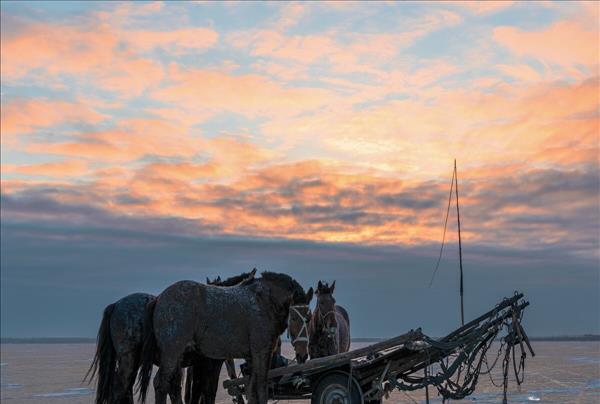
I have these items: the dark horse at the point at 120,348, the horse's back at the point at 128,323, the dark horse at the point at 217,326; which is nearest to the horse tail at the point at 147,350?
the dark horse at the point at 217,326

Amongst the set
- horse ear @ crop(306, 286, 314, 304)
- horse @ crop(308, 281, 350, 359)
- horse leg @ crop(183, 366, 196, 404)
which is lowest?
horse leg @ crop(183, 366, 196, 404)

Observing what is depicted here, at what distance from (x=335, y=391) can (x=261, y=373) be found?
1.44m

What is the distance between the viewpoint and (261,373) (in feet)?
40.6

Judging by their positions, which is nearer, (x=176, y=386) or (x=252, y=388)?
(x=176, y=386)

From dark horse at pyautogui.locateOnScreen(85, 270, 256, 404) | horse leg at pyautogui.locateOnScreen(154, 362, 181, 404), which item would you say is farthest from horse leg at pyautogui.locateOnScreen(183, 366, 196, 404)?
horse leg at pyautogui.locateOnScreen(154, 362, 181, 404)

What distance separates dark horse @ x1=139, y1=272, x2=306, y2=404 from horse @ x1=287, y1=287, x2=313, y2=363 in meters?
0.12

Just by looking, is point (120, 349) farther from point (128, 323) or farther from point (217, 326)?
point (217, 326)

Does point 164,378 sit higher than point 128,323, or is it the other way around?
point 128,323

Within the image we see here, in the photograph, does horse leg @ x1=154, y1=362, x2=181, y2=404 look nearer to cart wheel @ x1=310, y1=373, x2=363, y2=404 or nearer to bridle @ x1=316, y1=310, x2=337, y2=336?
cart wheel @ x1=310, y1=373, x2=363, y2=404

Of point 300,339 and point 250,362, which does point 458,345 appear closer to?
point 300,339

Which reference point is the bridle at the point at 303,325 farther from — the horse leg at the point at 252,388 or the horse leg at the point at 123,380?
the horse leg at the point at 123,380

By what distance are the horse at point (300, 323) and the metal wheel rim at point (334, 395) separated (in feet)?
3.14

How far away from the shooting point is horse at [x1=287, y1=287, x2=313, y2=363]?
40.6 feet

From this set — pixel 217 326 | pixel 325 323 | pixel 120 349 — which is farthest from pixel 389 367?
pixel 120 349
